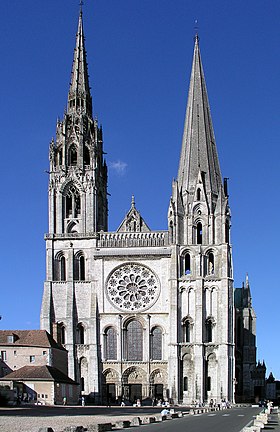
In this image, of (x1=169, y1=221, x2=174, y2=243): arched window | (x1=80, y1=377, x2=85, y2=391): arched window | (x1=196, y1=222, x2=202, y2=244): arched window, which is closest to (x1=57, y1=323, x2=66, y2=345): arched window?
(x1=80, y1=377, x2=85, y2=391): arched window

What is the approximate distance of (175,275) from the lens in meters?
93.0

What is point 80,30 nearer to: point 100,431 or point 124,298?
point 124,298

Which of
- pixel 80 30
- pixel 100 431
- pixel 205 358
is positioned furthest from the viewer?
pixel 80 30

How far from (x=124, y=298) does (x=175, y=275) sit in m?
6.32

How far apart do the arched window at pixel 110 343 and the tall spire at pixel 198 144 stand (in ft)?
58.0

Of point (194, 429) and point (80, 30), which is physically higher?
point (80, 30)

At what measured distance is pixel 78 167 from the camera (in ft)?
324

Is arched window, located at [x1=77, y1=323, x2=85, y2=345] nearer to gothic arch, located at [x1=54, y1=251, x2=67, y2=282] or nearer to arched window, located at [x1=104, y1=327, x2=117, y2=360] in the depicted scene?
arched window, located at [x1=104, y1=327, x2=117, y2=360]

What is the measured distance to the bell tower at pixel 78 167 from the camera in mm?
97250

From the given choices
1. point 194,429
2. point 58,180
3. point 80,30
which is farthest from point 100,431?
point 80,30

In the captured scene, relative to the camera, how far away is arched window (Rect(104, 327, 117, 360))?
9369 cm

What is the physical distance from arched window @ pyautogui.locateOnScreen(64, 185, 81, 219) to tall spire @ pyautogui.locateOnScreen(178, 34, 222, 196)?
1170cm

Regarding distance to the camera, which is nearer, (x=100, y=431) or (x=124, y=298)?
(x=100, y=431)

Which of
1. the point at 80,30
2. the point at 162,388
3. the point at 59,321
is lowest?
the point at 162,388
